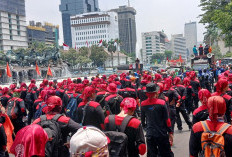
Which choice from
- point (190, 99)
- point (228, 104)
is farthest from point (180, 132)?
point (228, 104)

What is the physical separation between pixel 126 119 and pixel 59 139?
0.99 metres

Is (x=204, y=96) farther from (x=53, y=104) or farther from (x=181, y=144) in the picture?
(x=181, y=144)

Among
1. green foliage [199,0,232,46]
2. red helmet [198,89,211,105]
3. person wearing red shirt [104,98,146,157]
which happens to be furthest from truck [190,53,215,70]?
person wearing red shirt [104,98,146,157]

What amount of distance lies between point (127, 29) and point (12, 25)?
311 ft

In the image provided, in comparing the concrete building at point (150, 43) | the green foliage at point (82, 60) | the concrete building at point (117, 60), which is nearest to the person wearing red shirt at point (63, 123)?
the green foliage at point (82, 60)

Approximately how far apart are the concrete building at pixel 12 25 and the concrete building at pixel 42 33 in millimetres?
6436

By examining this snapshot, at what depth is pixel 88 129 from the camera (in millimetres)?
2314

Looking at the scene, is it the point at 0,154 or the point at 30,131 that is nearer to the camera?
the point at 30,131

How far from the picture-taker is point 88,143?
222cm


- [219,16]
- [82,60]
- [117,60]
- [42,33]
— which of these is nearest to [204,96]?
[219,16]

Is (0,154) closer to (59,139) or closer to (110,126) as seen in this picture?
(59,139)

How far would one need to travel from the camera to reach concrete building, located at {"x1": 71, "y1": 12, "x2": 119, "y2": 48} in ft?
527

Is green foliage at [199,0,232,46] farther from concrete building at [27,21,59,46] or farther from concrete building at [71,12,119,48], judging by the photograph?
concrete building at [71,12,119,48]

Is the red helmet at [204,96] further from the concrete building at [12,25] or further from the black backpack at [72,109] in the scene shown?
the concrete building at [12,25]
